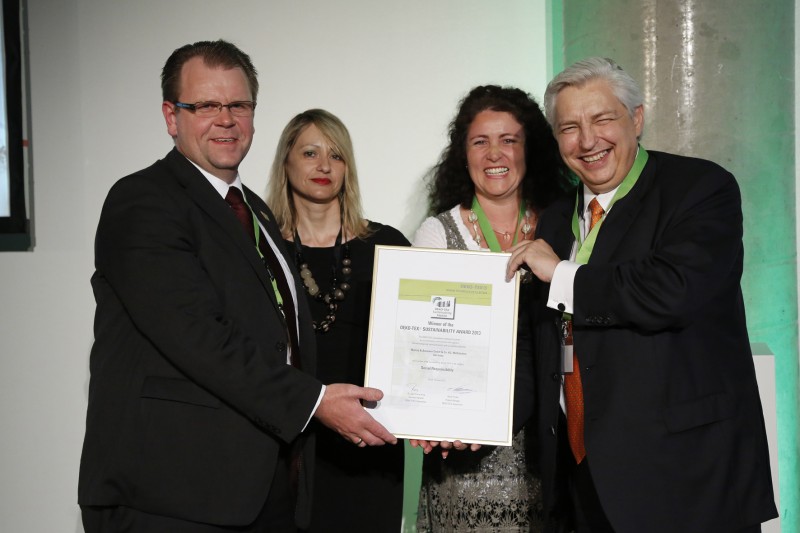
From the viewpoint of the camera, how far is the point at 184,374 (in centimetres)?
186

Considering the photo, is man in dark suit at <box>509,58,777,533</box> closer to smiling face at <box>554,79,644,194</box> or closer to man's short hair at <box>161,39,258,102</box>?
smiling face at <box>554,79,644,194</box>

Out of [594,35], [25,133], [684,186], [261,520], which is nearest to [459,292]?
[684,186]

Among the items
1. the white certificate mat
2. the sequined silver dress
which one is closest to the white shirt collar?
the white certificate mat

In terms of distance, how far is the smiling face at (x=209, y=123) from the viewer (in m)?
2.09

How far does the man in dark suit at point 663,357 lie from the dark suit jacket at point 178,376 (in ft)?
2.37

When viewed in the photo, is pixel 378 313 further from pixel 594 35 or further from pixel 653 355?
pixel 594 35

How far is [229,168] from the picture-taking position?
2121 mm

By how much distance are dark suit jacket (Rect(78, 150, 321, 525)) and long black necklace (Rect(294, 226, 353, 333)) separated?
75 cm

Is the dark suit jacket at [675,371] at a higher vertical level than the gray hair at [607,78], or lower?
lower

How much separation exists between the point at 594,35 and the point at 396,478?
6.25 feet

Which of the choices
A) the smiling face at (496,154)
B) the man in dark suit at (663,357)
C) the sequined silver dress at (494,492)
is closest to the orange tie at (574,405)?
the man in dark suit at (663,357)

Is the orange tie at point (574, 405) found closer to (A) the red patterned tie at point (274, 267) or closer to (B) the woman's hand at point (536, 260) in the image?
(B) the woman's hand at point (536, 260)

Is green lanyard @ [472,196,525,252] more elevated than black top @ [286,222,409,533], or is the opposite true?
green lanyard @ [472,196,525,252]

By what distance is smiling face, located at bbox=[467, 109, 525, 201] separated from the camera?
2721mm
